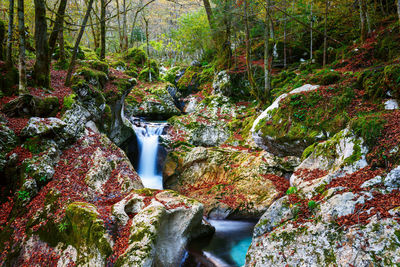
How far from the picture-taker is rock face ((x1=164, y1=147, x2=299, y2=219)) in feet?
25.8

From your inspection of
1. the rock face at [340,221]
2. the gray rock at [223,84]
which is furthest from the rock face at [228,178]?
the gray rock at [223,84]

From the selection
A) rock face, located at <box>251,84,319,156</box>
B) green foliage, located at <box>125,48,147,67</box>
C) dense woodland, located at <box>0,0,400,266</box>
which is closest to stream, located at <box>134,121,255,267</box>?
dense woodland, located at <box>0,0,400,266</box>

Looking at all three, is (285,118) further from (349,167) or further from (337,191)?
(337,191)

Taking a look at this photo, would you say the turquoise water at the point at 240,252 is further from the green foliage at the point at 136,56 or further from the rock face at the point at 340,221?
the green foliage at the point at 136,56

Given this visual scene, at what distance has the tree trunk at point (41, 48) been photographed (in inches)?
306

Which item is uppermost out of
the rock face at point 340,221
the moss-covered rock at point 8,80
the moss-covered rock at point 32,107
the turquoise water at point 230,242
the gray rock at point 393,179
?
the moss-covered rock at point 8,80

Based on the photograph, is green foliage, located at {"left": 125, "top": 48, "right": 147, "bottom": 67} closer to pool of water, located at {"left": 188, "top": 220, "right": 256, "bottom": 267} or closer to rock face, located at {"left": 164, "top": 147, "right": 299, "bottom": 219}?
rock face, located at {"left": 164, "top": 147, "right": 299, "bottom": 219}

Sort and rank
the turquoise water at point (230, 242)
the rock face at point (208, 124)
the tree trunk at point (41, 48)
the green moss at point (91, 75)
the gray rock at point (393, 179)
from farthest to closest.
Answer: the rock face at point (208, 124), the green moss at point (91, 75), the tree trunk at point (41, 48), the turquoise water at point (230, 242), the gray rock at point (393, 179)

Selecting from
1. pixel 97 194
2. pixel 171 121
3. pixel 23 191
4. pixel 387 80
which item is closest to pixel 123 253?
pixel 97 194

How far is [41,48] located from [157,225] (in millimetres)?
8411

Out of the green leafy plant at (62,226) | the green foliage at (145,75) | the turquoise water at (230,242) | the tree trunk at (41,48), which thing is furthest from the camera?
the green foliage at (145,75)

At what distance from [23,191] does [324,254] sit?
6.99 meters

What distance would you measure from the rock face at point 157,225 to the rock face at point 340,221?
6.17 feet

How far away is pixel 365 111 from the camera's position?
5.63 m
